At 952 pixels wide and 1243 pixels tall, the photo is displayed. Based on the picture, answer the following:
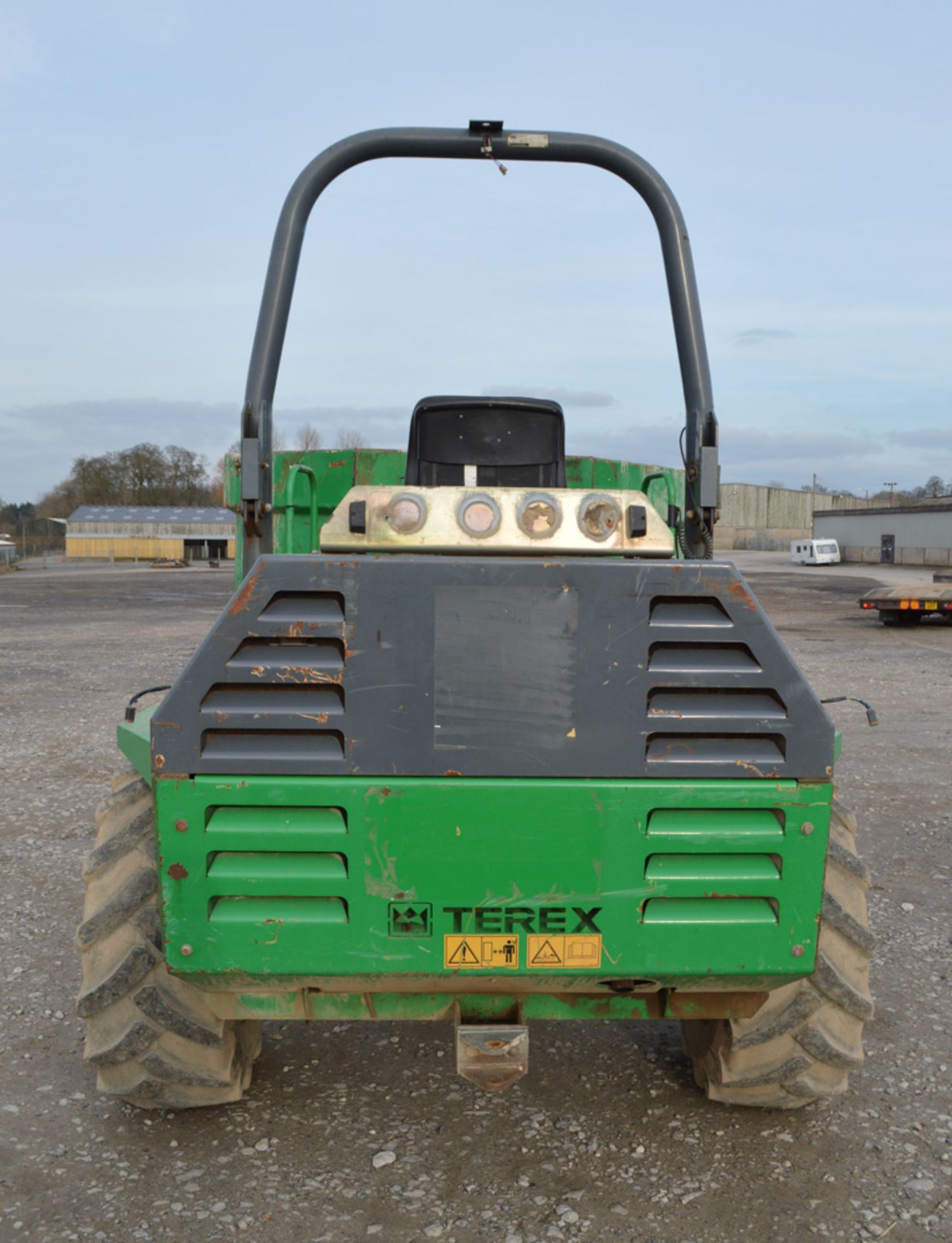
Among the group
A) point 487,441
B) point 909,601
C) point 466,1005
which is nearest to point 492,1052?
point 466,1005

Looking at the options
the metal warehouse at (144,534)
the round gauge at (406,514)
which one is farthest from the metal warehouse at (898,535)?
the round gauge at (406,514)

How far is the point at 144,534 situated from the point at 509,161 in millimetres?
75075

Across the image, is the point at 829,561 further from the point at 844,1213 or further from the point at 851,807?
the point at 844,1213

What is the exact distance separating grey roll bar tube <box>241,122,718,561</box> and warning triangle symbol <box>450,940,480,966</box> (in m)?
1.37

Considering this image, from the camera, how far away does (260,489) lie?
3078 mm

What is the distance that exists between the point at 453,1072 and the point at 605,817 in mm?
1516

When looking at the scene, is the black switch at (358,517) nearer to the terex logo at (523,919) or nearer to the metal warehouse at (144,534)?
the terex logo at (523,919)

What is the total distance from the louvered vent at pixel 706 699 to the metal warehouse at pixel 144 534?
71431 millimetres

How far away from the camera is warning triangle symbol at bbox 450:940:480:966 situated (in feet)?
8.45

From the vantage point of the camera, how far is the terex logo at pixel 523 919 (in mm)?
2562

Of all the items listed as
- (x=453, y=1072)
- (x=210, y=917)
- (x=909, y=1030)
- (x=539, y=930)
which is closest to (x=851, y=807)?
(x=909, y=1030)

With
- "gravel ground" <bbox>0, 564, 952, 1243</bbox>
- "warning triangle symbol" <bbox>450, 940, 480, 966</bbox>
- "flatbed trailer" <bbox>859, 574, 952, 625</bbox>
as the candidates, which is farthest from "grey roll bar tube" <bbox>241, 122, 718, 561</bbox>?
"flatbed trailer" <bbox>859, 574, 952, 625</bbox>

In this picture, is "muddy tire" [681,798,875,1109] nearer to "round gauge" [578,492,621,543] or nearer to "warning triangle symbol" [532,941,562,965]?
"warning triangle symbol" [532,941,562,965]

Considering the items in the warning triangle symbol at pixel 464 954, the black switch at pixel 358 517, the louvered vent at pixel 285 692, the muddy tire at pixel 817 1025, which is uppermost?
the black switch at pixel 358 517
